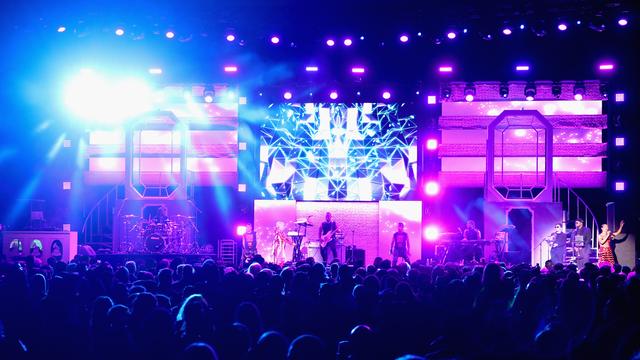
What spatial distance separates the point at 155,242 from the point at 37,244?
2787mm

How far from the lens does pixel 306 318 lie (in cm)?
728

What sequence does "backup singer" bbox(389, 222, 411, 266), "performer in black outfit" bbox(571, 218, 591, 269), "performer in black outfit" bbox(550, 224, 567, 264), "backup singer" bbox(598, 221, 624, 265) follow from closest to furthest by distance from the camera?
"performer in black outfit" bbox(550, 224, 567, 264) < "backup singer" bbox(598, 221, 624, 265) < "performer in black outfit" bbox(571, 218, 591, 269) < "backup singer" bbox(389, 222, 411, 266)

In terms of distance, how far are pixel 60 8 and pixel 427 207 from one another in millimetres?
11691

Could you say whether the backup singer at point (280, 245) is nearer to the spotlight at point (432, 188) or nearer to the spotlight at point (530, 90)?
the spotlight at point (432, 188)

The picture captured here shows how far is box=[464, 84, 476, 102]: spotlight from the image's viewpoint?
2214 centimetres

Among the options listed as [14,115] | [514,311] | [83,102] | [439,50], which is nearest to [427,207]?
[439,50]

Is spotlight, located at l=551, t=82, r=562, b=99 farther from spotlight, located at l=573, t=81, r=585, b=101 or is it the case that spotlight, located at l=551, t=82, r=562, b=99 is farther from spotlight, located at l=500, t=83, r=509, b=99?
spotlight, located at l=500, t=83, r=509, b=99

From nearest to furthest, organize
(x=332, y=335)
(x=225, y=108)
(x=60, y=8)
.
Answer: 1. (x=332, y=335)
2. (x=60, y=8)
3. (x=225, y=108)

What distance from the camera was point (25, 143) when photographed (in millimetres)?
22094

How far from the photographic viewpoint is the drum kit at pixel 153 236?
18.5 meters

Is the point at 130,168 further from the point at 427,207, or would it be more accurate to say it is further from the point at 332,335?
the point at 332,335

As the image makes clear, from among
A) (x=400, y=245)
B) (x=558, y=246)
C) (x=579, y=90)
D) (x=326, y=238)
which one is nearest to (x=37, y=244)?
(x=326, y=238)

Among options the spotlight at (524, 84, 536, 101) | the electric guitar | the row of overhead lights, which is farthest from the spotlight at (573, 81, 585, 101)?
the electric guitar

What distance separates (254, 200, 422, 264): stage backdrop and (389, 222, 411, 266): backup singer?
1.48 m
